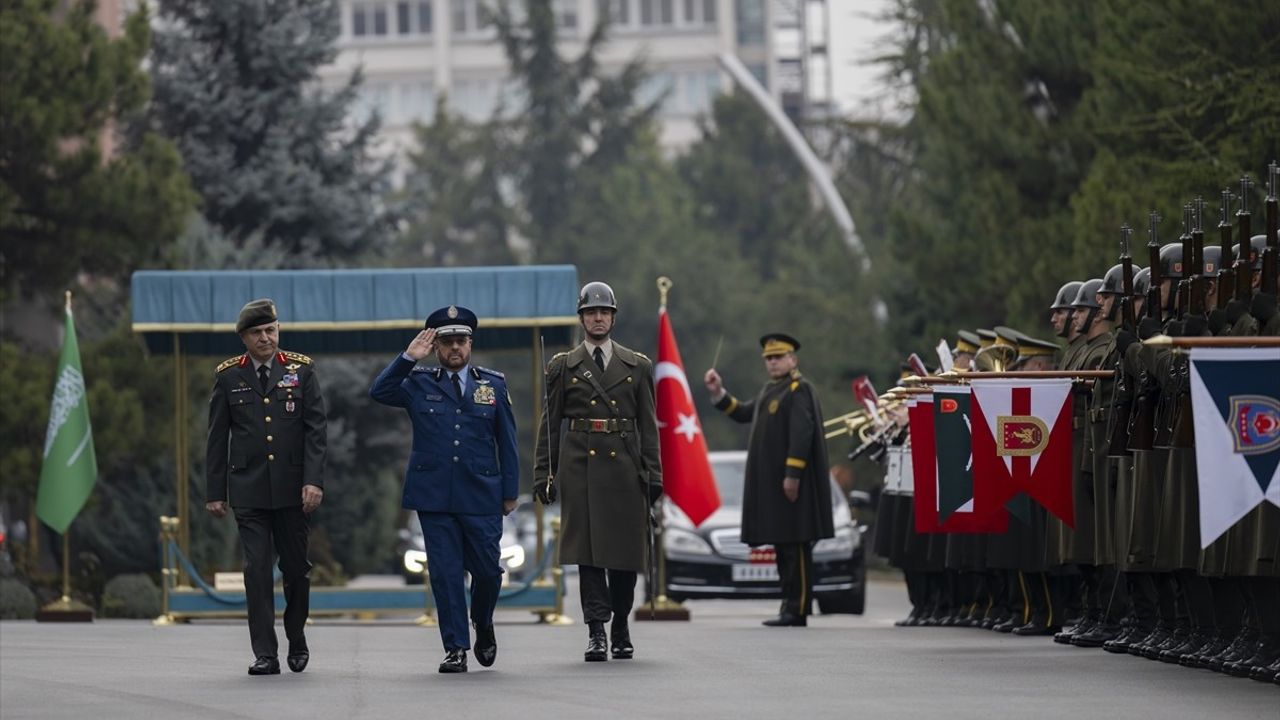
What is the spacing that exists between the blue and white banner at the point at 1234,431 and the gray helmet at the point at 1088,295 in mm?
3714

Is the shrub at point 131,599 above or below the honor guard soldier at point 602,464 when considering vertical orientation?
below

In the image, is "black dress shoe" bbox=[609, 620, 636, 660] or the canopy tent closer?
"black dress shoe" bbox=[609, 620, 636, 660]

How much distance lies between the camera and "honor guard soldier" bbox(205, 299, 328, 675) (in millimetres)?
14555

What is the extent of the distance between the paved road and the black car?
542 centimetres

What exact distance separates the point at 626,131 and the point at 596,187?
8.36 ft

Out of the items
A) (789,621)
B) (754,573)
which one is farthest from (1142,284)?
(754,573)

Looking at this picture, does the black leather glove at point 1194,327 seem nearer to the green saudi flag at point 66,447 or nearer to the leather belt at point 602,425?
the leather belt at point 602,425

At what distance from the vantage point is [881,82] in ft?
147

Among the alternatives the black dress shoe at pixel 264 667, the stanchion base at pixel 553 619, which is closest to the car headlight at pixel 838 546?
the stanchion base at pixel 553 619

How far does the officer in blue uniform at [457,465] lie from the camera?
14.8 metres

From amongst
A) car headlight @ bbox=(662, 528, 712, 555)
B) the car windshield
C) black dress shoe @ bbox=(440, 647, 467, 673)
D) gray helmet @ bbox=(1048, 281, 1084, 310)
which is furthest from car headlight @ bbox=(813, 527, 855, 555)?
black dress shoe @ bbox=(440, 647, 467, 673)

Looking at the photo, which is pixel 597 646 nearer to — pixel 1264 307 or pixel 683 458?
pixel 1264 307

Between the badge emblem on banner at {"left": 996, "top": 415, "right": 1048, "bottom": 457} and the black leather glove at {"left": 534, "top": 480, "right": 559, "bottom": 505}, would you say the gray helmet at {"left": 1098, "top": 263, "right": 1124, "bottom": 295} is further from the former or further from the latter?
the black leather glove at {"left": 534, "top": 480, "right": 559, "bottom": 505}

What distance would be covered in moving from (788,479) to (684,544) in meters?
5.09
